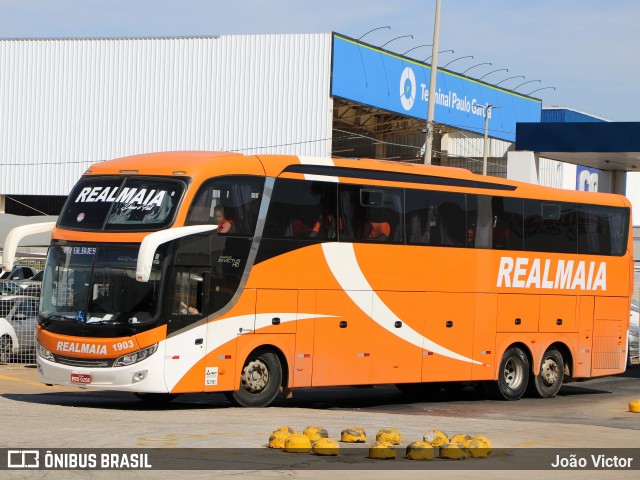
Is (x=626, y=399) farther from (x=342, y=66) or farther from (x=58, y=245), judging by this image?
(x=342, y=66)

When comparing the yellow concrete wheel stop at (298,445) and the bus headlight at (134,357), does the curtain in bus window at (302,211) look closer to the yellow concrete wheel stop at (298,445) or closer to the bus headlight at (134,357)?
the bus headlight at (134,357)

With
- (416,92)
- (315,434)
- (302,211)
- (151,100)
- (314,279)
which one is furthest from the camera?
(416,92)

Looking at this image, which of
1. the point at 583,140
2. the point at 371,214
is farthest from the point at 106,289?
the point at 583,140

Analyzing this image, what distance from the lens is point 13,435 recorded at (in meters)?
13.0

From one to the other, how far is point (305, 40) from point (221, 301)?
38527mm

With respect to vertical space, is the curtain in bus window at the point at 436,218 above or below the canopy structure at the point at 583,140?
below

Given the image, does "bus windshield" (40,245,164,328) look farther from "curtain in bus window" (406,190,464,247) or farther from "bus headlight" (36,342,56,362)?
"curtain in bus window" (406,190,464,247)

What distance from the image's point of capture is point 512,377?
22.5 meters

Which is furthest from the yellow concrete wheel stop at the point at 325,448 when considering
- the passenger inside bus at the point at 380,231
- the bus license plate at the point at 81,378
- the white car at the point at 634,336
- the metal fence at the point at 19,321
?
the white car at the point at 634,336

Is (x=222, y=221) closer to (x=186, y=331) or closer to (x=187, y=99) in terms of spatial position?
(x=186, y=331)

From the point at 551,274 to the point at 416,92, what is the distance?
3999cm

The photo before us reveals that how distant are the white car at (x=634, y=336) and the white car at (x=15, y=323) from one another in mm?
15850

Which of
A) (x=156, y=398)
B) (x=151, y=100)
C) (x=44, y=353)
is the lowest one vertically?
(x=156, y=398)

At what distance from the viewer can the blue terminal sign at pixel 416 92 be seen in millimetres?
55375
